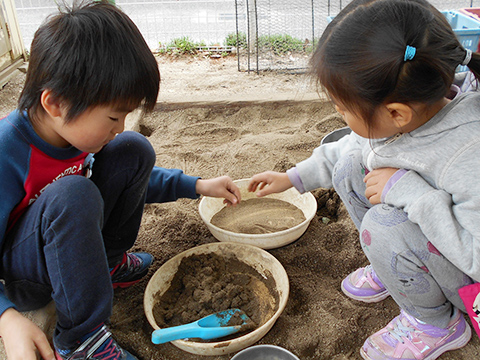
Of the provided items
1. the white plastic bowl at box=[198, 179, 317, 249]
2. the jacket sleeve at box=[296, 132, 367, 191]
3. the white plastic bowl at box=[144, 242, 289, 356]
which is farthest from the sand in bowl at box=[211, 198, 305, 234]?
the jacket sleeve at box=[296, 132, 367, 191]

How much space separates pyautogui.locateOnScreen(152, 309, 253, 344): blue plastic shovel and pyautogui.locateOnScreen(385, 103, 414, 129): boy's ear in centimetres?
75

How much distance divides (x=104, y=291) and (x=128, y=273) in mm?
373

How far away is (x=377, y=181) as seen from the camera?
1272 millimetres

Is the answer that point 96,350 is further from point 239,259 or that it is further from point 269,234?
point 269,234

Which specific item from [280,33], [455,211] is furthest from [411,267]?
[280,33]

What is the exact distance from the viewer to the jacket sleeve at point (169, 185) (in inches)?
66.4

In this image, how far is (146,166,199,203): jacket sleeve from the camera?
5.53 feet

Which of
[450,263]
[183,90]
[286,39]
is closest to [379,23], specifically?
[450,263]

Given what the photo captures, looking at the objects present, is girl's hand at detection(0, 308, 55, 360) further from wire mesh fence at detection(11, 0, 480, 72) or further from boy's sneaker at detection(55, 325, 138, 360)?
wire mesh fence at detection(11, 0, 480, 72)

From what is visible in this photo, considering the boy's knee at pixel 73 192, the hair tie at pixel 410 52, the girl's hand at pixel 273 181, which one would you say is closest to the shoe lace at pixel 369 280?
the girl's hand at pixel 273 181

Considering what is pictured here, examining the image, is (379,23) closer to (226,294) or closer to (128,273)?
(226,294)

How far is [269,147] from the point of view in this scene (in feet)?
8.12

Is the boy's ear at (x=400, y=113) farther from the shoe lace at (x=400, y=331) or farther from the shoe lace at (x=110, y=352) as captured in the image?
the shoe lace at (x=110, y=352)

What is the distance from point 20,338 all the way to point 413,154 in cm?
109
